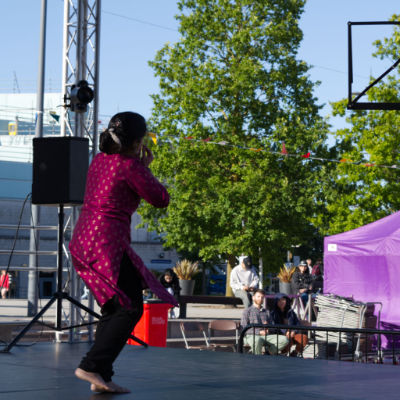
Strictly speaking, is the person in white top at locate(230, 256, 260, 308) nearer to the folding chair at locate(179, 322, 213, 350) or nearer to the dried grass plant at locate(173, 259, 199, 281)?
the folding chair at locate(179, 322, 213, 350)

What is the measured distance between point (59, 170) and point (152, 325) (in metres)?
3.01

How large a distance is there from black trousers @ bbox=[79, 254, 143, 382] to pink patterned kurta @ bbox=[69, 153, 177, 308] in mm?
60

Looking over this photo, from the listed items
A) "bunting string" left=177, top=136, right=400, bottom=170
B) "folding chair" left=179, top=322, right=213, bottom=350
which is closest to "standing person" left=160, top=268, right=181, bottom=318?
"folding chair" left=179, top=322, right=213, bottom=350

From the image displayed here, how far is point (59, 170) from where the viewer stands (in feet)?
25.5

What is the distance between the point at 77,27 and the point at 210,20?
22.4 m

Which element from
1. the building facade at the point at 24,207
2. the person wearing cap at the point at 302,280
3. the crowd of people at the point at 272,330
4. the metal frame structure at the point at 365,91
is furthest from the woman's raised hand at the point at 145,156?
the building facade at the point at 24,207

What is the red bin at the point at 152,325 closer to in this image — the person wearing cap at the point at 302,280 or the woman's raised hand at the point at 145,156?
the woman's raised hand at the point at 145,156

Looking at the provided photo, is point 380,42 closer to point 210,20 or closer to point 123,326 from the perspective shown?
point 210,20

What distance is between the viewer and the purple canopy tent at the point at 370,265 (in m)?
15.4

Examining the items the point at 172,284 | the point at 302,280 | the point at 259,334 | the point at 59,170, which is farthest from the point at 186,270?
the point at 59,170

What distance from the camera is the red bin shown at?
32.4ft

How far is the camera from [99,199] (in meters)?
4.80

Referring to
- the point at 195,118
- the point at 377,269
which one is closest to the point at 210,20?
the point at 195,118

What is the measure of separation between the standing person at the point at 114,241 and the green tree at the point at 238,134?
963 inches
